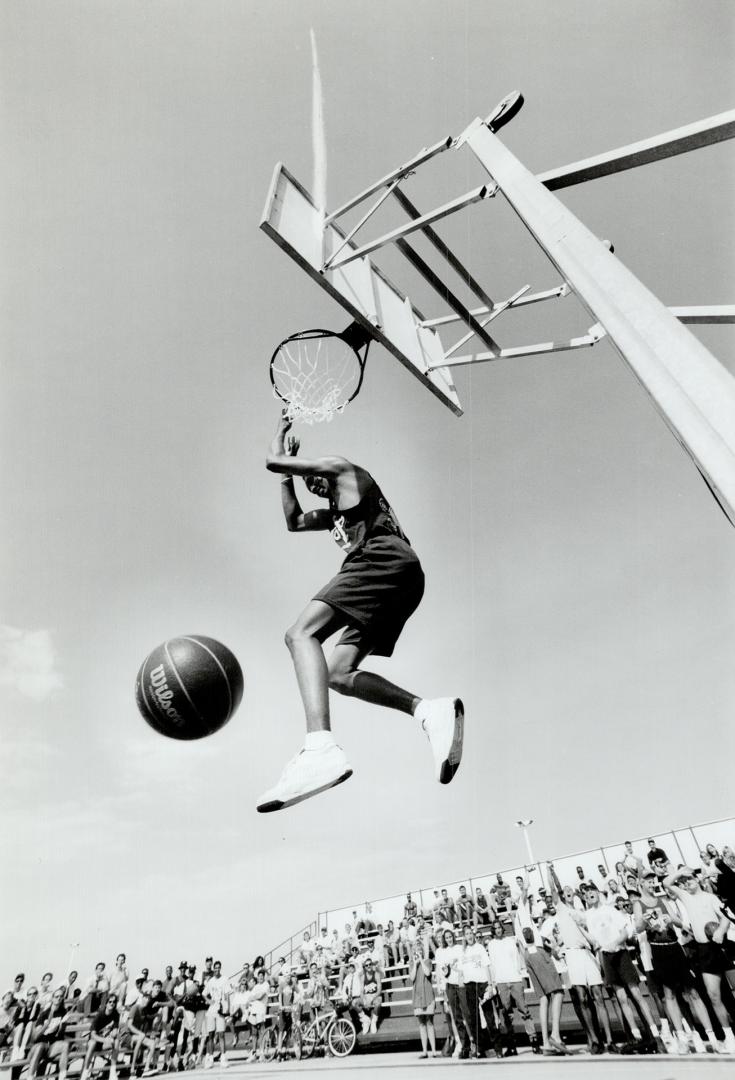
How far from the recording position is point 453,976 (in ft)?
22.4

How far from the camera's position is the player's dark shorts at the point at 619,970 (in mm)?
5676

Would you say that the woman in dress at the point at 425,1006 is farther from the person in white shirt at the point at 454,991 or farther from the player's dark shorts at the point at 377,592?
the player's dark shorts at the point at 377,592

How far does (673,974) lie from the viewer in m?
5.46

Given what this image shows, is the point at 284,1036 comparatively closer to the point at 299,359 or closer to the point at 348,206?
the point at 299,359

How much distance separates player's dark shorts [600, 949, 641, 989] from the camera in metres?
5.68

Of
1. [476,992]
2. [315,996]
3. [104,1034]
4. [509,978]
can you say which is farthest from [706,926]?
[104,1034]

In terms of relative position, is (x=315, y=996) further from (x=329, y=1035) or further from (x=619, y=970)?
(x=619, y=970)

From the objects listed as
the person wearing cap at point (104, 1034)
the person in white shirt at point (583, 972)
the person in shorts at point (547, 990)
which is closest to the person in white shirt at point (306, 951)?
the person wearing cap at point (104, 1034)

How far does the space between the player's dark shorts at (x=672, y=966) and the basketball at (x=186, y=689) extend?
434cm

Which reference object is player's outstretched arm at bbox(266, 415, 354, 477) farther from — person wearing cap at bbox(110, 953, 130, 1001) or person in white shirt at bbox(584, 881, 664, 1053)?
person wearing cap at bbox(110, 953, 130, 1001)

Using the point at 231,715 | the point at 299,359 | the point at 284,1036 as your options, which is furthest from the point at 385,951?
the point at 299,359

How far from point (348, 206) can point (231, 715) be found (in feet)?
10.9

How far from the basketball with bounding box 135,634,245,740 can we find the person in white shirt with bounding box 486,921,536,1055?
493cm

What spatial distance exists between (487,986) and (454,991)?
356 mm
